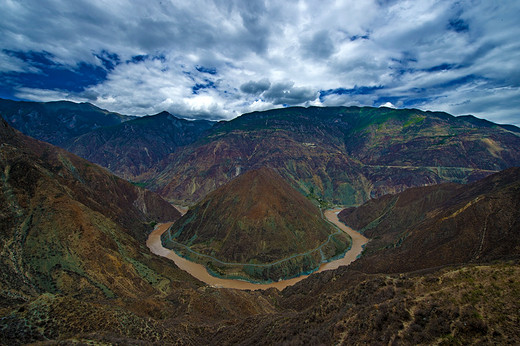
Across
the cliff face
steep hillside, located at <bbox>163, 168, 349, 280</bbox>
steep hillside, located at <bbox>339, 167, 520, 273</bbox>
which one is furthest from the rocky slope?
steep hillside, located at <bbox>339, 167, 520, 273</bbox>

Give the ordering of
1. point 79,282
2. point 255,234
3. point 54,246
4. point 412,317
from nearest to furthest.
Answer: point 412,317, point 79,282, point 54,246, point 255,234

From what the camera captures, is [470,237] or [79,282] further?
[470,237]

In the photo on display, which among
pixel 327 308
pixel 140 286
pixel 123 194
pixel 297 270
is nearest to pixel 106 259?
pixel 140 286

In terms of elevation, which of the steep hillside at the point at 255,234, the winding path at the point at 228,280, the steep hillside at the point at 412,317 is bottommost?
the winding path at the point at 228,280

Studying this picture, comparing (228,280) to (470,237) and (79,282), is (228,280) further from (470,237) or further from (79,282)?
(470,237)

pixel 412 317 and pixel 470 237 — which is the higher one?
pixel 412 317

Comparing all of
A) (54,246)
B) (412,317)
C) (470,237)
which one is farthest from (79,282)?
(470,237)

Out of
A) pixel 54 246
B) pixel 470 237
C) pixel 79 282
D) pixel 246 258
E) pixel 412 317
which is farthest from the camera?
pixel 246 258

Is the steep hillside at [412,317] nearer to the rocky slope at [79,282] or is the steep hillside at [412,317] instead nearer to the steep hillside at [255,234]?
the rocky slope at [79,282]

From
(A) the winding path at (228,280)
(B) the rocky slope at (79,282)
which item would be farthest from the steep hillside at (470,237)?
(B) the rocky slope at (79,282)

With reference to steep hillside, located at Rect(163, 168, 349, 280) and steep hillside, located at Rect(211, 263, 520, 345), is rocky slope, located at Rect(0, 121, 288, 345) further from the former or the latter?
steep hillside, located at Rect(163, 168, 349, 280)
